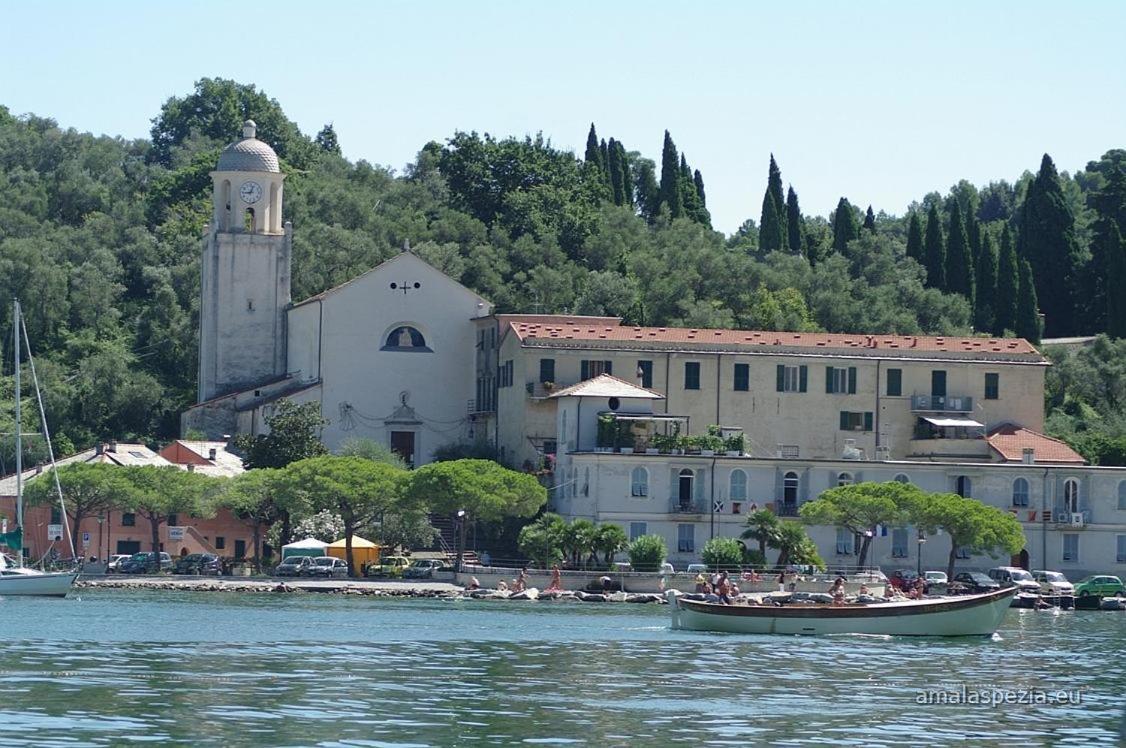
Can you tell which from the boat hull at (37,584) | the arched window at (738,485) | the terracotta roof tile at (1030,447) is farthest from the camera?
the terracotta roof tile at (1030,447)

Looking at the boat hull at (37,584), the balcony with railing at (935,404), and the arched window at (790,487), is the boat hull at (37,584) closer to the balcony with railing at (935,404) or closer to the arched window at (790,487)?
the arched window at (790,487)

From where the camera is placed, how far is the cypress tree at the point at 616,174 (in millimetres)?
135625

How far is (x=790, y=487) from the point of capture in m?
87.6

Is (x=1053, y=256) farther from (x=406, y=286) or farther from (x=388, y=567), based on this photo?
(x=388, y=567)

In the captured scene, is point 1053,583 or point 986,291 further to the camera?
point 986,291

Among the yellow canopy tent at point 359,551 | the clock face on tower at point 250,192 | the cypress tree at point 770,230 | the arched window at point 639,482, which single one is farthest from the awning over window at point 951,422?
the cypress tree at point 770,230

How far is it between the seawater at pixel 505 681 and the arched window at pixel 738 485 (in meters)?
19.8

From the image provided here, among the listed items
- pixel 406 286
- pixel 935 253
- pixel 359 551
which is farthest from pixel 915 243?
pixel 359 551

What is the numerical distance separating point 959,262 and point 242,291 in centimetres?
4056

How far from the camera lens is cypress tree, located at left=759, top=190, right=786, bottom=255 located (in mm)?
131875

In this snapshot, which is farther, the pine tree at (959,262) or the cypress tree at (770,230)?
the cypress tree at (770,230)

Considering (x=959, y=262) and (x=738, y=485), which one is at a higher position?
(x=959, y=262)

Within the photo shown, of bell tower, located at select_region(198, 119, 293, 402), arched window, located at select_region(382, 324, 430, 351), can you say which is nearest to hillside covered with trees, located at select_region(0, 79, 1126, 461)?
bell tower, located at select_region(198, 119, 293, 402)

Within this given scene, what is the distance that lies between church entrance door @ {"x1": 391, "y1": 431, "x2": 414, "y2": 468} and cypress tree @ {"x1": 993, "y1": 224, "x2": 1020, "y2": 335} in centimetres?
3413
